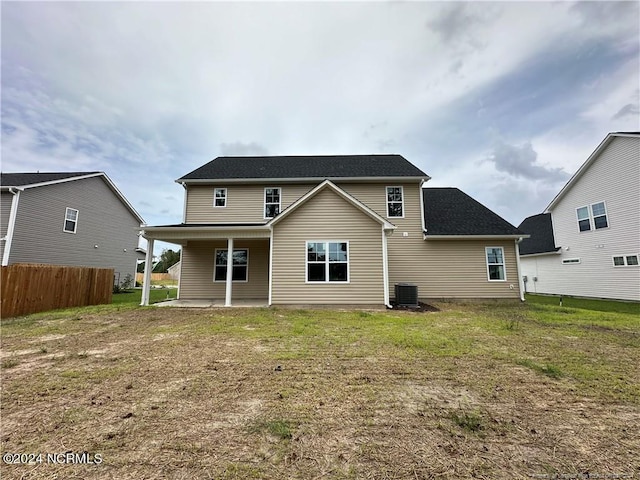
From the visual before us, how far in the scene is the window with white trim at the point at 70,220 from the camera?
654 inches

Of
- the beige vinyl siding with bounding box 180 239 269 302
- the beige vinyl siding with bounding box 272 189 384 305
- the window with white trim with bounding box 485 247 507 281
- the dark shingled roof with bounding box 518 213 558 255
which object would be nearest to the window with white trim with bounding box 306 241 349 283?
the beige vinyl siding with bounding box 272 189 384 305

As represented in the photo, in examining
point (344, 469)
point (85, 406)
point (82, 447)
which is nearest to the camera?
point (344, 469)

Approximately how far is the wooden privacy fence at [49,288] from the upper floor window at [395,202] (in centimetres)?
1457

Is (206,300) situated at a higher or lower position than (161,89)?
lower

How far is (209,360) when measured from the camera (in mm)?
5055

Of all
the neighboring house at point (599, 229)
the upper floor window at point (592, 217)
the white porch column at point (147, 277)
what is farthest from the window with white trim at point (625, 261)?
the white porch column at point (147, 277)

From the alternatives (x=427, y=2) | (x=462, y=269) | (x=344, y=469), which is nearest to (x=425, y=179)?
(x=462, y=269)

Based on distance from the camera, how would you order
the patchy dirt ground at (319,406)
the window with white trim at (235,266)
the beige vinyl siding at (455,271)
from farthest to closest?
the window with white trim at (235,266), the beige vinyl siding at (455,271), the patchy dirt ground at (319,406)

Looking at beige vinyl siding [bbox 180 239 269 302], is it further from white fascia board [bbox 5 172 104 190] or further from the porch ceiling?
white fascia board [bbox 5 172 104 190]

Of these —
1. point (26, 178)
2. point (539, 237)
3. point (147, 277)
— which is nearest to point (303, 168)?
point (147, 277)

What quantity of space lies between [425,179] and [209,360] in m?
13.0

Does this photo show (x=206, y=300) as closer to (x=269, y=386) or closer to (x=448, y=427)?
(x=269, y=386)

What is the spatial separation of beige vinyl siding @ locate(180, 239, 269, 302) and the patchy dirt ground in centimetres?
707

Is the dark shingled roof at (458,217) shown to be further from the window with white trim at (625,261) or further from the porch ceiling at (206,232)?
the porch ceiling at (206,232)
